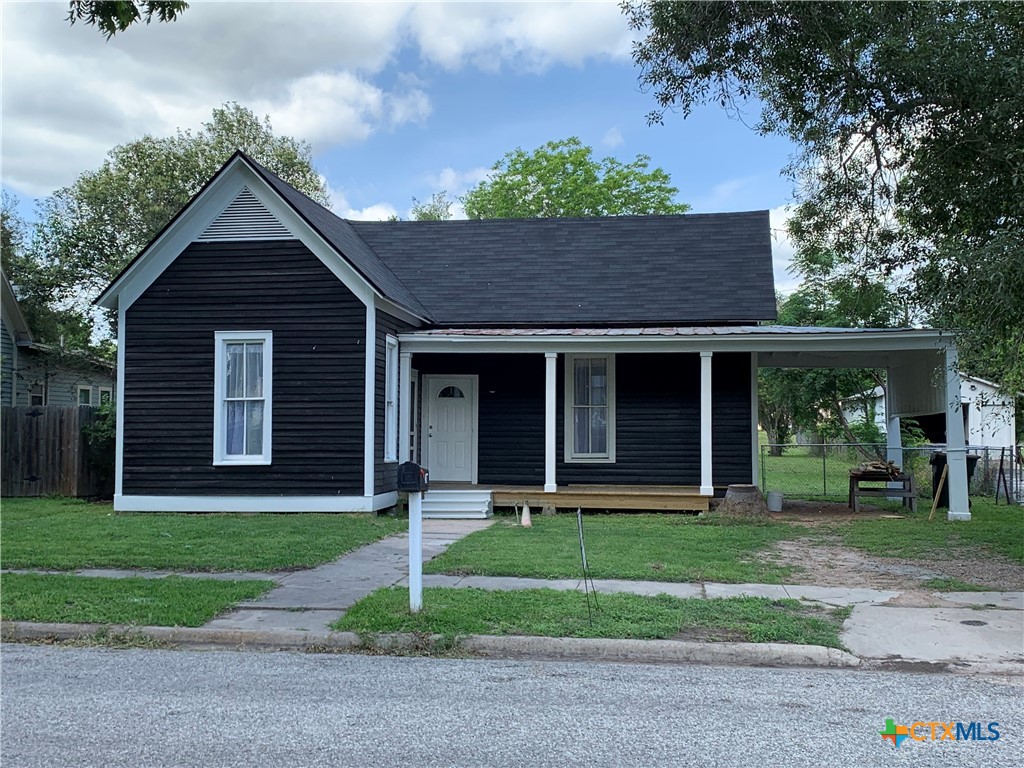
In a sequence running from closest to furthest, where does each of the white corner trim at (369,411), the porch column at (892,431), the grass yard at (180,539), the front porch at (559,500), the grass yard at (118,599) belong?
1. the grass yard at (118,599)
2. the grass yard at (180,539)
3. the white corner trim at (369,411)
4. the front porch at (559,500)
5. the porch column at (892,431)

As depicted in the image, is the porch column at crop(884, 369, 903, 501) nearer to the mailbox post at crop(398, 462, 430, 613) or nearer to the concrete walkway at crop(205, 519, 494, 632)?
the concrete walkway at crop(205, 519, 494, 632)

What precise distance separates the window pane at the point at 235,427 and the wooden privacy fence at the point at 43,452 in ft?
17.4

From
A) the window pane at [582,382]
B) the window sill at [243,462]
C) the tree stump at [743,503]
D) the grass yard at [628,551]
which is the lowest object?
the grass yard at [628,551]

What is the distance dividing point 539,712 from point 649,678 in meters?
1.13

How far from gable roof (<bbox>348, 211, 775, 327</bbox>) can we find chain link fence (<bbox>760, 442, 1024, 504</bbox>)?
3321 mm

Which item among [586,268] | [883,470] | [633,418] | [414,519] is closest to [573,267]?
[586,268]

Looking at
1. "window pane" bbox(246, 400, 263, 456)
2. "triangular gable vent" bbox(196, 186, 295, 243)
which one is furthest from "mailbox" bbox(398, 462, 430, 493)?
"triangular gable vent" bbox(196, 186, 295, 243)

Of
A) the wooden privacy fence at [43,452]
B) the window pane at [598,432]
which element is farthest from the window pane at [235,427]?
the window pane at [598,432]

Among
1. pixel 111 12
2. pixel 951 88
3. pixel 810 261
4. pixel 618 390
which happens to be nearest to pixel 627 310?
pixel 618 390

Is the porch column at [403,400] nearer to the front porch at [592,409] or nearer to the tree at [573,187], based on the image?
the front porch at [592,409]

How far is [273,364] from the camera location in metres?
14.8

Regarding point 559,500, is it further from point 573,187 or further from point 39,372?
point 573,187

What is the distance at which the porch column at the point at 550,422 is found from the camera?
15616 mm

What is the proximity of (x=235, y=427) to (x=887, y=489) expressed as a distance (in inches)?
460
